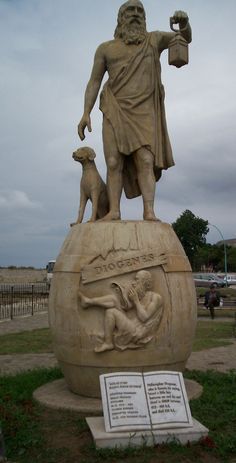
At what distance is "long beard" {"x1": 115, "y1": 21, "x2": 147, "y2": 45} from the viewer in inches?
291

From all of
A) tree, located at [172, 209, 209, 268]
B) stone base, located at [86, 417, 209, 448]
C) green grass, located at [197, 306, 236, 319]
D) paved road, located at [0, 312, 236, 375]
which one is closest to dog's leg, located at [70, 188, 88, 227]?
stone base, located at [86, 417, 209, 448]

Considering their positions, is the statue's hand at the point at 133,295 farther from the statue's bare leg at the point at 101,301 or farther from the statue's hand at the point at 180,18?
the statue's hand at the point at 180,18

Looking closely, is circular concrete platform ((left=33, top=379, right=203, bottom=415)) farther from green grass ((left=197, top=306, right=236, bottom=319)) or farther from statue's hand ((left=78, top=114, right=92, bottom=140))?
green grass ((left=197, top=306, right=236, bottom=319))

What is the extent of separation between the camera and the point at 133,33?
291 inches

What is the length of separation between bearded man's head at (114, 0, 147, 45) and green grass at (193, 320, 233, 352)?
7.33 meters

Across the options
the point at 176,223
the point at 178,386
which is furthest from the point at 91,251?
the point at 176,223

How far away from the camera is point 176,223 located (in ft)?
211

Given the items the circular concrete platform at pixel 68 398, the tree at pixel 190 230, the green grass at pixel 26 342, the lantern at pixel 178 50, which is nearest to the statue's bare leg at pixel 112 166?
the lantern at pixel 178 50

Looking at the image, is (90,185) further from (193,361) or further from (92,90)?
(193,361)

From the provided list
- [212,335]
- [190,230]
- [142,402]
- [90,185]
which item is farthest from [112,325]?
[190,230]

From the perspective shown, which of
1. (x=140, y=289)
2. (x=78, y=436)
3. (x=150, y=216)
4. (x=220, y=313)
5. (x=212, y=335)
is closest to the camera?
(x=78, y=436)

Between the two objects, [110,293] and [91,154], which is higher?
[91,154]

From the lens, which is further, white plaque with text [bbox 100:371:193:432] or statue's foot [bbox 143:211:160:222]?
statue's foot [bbox 143:211:160:222]

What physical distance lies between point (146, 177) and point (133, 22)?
2.23 m
